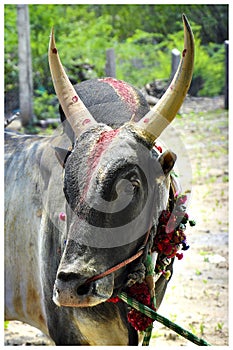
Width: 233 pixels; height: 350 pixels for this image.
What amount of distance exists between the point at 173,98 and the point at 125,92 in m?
0.72

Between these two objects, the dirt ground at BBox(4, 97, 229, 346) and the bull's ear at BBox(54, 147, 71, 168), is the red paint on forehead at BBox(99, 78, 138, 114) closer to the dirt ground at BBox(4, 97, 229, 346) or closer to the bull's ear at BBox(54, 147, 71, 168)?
the bull's ear at BBox(54, 147, 71, 168)

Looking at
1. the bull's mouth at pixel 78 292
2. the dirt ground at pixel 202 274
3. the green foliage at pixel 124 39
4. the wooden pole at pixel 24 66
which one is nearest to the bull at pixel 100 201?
the bull's mouth at pixel 78 292

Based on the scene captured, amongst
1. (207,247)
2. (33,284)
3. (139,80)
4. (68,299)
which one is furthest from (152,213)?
(139,80)

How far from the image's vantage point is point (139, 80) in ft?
49.4

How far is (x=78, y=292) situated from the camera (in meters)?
2.85

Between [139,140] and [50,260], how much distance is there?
4.02 ft

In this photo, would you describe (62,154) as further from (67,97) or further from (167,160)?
(167,160)

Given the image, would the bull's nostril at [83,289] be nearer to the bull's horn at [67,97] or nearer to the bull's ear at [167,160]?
the bull's ear at [167,160]

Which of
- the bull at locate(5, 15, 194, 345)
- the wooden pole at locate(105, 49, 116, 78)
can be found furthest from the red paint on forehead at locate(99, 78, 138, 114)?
the wooden pole at locate(105, 49, 116, 78)

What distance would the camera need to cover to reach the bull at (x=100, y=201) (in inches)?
115

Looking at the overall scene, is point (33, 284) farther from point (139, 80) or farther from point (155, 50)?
point (155, 50)

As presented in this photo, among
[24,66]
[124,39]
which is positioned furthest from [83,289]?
[124,39]
